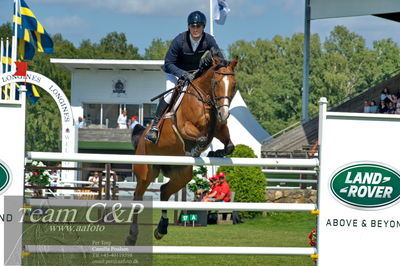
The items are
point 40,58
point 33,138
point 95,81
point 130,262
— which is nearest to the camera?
point 130,262

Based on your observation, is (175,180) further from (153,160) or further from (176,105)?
(153,160)

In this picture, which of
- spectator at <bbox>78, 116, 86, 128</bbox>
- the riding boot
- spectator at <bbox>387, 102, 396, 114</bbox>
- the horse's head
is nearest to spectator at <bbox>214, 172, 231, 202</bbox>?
the riding boot

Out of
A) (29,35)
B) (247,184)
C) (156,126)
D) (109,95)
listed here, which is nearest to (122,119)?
(109,95)

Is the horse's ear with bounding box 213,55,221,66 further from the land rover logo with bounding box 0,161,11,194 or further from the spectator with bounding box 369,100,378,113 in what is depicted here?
the spectator with bounding box 369,100,378,113

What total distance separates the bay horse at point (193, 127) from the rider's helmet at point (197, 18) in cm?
70

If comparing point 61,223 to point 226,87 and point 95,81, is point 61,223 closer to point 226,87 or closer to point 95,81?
point 226,87

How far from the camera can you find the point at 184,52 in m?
8.49

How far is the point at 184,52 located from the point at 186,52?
24 mm

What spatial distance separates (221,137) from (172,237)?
4583 mm

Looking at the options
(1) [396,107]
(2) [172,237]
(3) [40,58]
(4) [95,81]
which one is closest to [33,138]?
(3) [40,58]

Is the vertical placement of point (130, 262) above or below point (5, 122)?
below

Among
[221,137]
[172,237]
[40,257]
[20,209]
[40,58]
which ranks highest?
[40,58]

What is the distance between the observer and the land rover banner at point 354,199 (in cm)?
581

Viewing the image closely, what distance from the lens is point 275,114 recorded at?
78.9 meters
